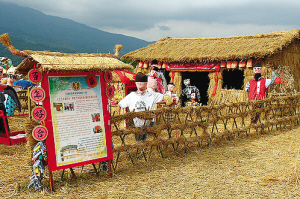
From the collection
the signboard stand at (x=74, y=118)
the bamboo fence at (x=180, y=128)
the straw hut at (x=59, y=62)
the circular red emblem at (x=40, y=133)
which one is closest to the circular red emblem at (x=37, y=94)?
the signboard stand at (x=74, y=118)

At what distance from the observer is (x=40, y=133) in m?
3.65

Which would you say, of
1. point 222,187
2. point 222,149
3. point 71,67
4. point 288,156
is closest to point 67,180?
point 71,67

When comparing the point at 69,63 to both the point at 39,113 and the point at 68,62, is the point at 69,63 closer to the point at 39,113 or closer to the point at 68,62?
the point at 68,62

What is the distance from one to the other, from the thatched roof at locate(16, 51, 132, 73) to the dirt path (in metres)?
1.79

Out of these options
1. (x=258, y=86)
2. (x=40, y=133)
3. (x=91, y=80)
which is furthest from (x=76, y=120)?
(x=258, y=86)

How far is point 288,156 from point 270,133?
81.8 inches

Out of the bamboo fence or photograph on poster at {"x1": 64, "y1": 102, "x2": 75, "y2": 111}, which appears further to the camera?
the bamboo fence

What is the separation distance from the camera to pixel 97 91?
4.12 m

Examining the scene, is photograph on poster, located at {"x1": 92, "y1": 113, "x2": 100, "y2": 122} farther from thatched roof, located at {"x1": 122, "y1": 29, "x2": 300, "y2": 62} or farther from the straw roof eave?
thatched roof, located at {"x1": 122, "y1": 29, "x2": 300, "y2": 62}

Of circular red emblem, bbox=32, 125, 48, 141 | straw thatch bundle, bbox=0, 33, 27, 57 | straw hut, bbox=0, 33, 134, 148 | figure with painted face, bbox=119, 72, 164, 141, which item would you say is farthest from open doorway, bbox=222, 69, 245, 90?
straw thatch bundle, bbox=0, 33, 27, 57

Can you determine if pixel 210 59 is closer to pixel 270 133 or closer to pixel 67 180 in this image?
pixel 270 133

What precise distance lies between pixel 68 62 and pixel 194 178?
2.71 m

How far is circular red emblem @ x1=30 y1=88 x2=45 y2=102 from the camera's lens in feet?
11.4

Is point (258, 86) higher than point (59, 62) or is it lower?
lower
